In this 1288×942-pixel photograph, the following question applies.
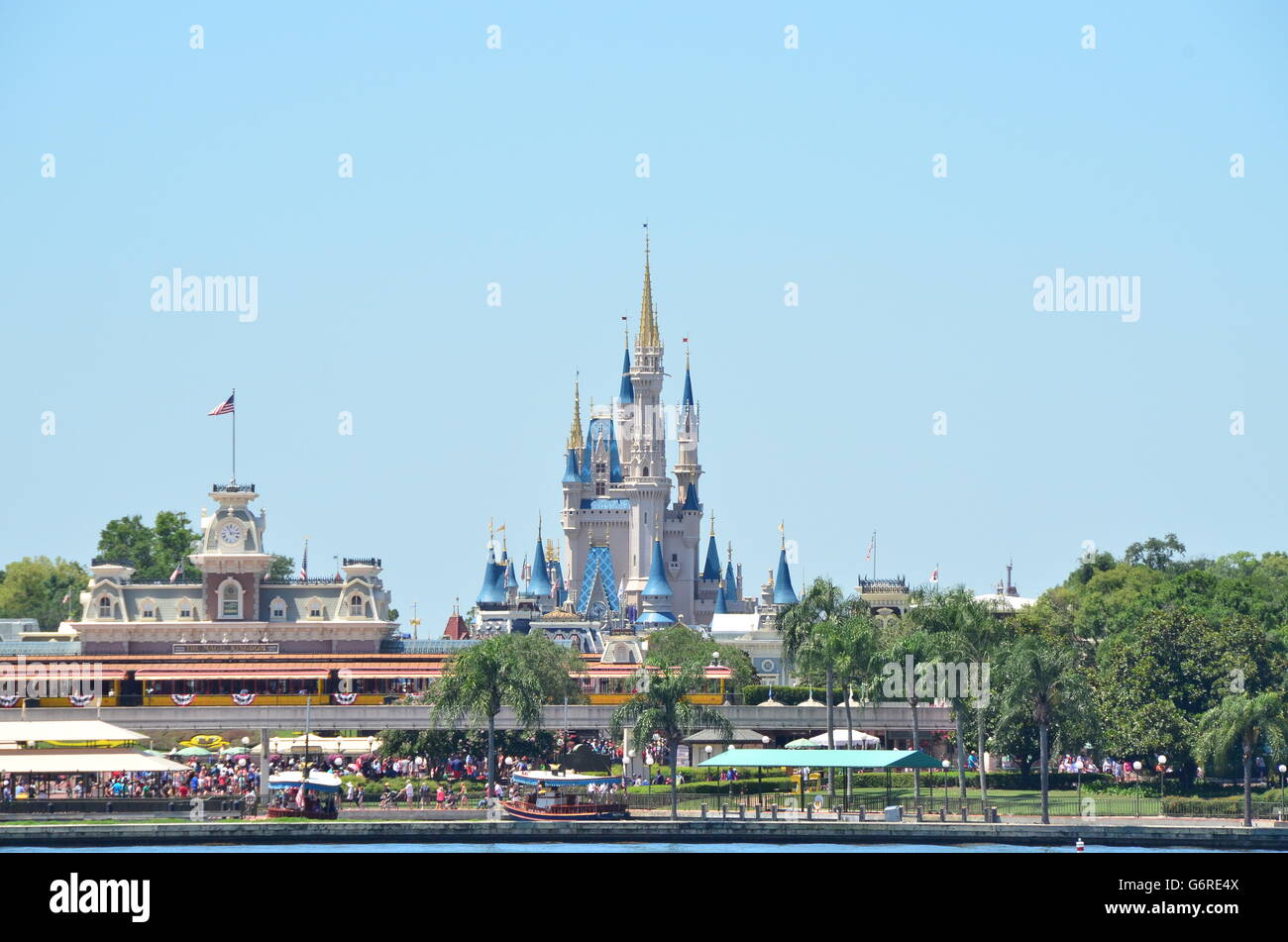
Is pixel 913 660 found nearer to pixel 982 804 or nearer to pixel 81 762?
pixel 982 804

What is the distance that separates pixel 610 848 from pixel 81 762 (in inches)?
759

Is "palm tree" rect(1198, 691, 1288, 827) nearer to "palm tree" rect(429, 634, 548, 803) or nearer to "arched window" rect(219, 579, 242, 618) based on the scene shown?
"palm tree" rect(429, 634, 548, 803)

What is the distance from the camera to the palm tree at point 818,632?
103 metres

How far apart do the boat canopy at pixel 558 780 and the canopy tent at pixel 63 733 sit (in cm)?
1514

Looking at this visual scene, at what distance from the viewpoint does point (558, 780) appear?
94.8 m

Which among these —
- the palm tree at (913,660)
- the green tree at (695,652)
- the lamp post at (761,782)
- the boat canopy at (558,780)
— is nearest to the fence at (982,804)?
the lamp post at (761,782)

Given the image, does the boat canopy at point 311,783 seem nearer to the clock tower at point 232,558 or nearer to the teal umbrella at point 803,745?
the teal umbrella at point 803,745

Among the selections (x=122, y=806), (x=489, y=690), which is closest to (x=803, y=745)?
(x=489, y=690)
